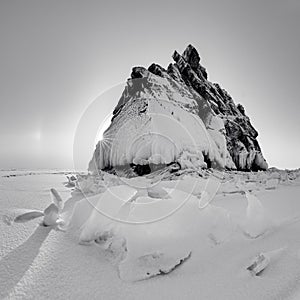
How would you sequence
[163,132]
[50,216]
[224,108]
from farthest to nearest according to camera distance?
[224,108] < [163,132] < [50,216]

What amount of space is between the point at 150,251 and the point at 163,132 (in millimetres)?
5799

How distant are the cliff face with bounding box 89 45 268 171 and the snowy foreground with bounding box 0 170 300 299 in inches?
197

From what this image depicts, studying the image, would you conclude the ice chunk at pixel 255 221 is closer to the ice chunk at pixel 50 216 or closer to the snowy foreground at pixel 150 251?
the snowy foreground at pixel 150 251

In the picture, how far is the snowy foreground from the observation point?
82 centimetres

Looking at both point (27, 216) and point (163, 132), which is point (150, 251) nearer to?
point (27, 216)

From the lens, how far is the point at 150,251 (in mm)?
1043

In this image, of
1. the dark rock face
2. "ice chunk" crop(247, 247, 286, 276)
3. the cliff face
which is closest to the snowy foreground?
"ice chunk" crop(247, 247, 286, 276)

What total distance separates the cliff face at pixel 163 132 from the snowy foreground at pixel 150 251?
4992 millimetres

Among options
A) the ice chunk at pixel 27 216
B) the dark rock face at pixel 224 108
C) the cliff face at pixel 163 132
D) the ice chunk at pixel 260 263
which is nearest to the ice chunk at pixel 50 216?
the ice chunk at pixel 27 216

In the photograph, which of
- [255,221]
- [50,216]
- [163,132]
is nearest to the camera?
[50,216]

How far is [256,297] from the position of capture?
79 centimetres

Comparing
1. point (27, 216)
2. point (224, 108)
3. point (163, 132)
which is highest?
point (224, 108)

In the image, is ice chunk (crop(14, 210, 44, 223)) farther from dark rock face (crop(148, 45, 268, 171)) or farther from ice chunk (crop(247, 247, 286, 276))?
dark rock face (crop(148, 45, 268, 171))

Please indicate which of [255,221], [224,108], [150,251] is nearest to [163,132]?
[255,221]
